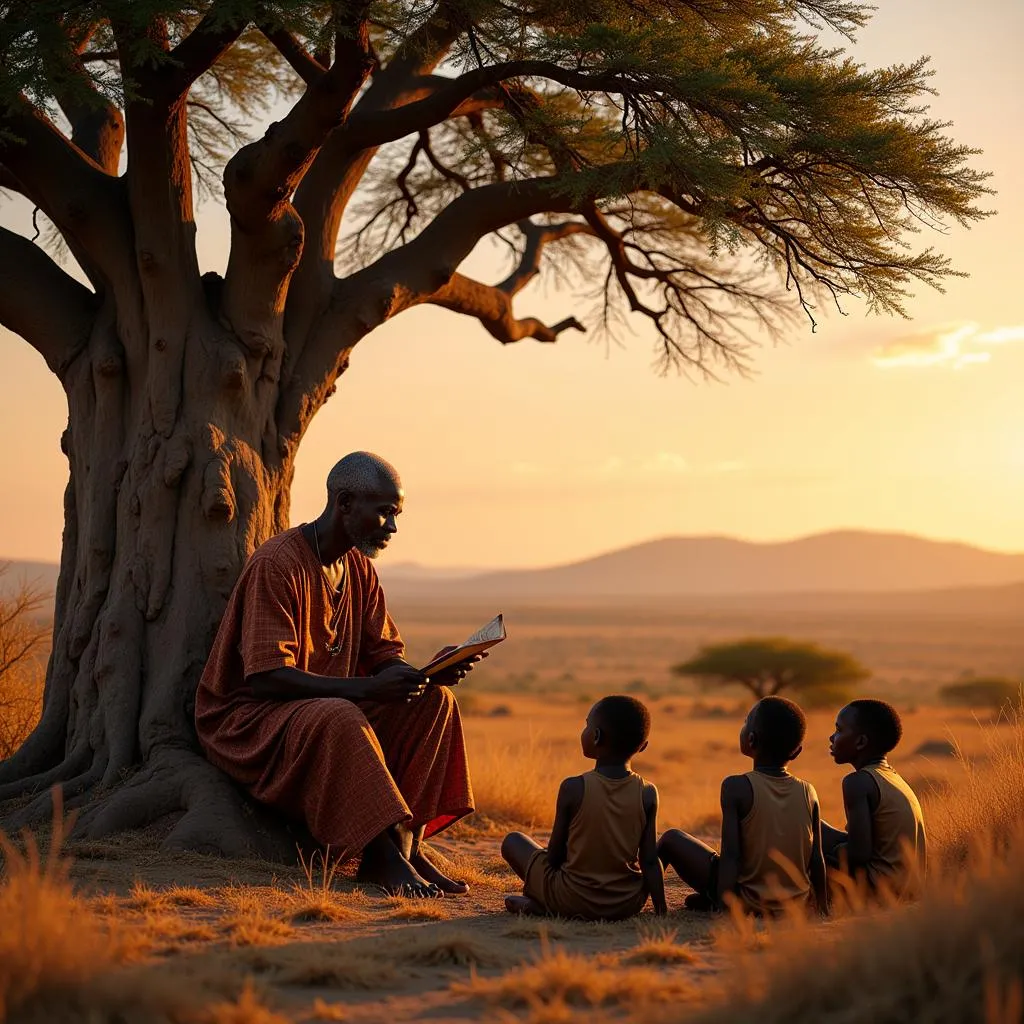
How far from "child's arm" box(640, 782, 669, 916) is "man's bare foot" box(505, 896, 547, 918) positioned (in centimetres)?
43

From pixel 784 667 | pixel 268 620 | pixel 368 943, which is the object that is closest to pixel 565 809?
pixel 368 943

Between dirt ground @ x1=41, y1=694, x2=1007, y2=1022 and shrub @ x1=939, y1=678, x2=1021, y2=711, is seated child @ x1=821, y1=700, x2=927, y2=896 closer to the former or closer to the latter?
dirt ground @ x1=41, y1=694, x2=1007, y2=1022

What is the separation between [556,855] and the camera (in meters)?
4.85

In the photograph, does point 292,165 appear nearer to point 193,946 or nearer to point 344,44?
point 344,44

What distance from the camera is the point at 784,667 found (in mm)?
29406

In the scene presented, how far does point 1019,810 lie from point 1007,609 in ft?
429

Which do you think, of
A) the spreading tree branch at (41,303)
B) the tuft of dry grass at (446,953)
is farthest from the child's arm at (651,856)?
the spreading tree branch at (41,303)

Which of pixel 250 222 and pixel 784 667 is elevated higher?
pixel 250 222

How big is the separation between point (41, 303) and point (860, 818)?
5.36 metres

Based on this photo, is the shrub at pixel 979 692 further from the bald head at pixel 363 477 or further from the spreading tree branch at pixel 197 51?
the spreading tree branch at pixel 197 51

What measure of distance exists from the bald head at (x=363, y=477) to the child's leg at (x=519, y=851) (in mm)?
1748

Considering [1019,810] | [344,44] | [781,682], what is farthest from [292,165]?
[781,682]

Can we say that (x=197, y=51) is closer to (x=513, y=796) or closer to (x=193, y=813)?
(x=193, y=813)

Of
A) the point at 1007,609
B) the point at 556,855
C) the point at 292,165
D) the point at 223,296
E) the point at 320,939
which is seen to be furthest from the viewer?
the point at 1007,609
